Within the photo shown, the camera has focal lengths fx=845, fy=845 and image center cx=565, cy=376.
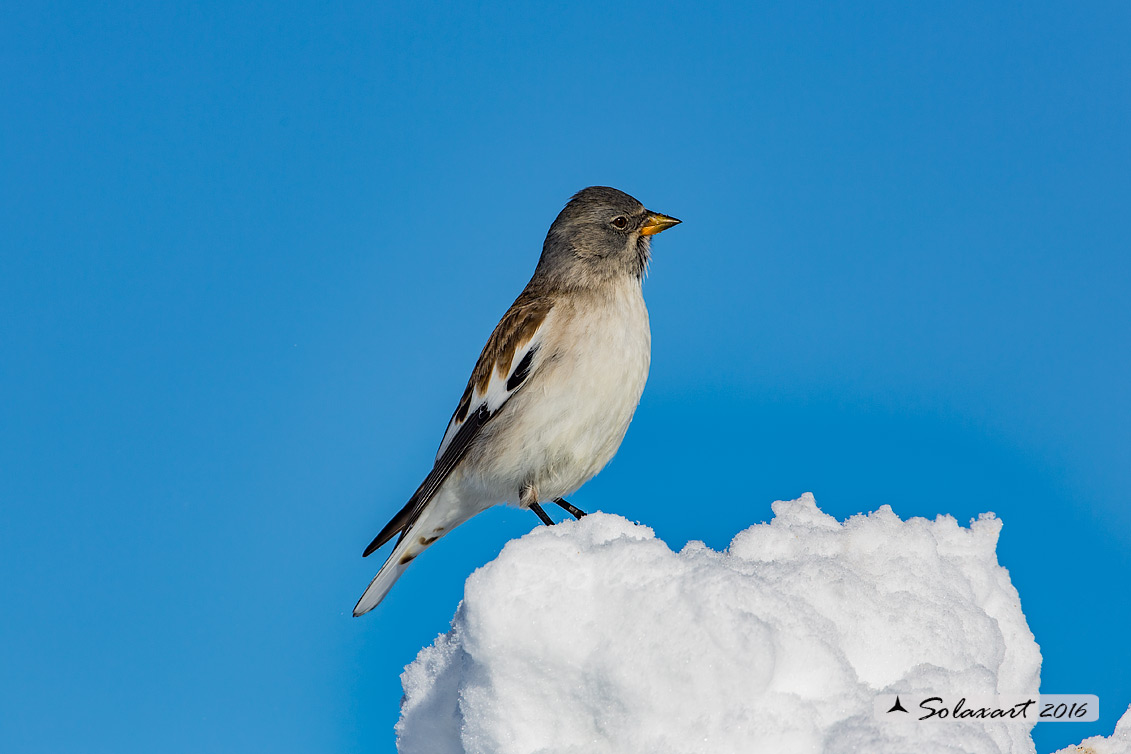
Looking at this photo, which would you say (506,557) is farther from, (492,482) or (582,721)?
(492,482)

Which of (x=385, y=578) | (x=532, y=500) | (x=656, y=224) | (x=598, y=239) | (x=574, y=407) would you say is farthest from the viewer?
(x=656, y=224)

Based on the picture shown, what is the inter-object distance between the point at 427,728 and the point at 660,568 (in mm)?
1098

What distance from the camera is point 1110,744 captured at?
2604mm

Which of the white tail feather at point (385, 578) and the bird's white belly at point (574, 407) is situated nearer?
the bird's white belly at point (574, 407)

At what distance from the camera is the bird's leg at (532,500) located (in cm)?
345

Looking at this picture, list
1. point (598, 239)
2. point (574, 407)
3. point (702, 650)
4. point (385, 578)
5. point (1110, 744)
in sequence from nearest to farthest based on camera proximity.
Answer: point (702, 650)
point (1110, 744)
point (574, 407)
point (385, 578)
point (598, 239)

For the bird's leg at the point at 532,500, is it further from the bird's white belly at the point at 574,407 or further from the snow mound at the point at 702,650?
the snow mound at the point at 702,650

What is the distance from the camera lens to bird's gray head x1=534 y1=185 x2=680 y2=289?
3.67m

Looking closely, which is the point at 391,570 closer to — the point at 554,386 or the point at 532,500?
the point at 532,500

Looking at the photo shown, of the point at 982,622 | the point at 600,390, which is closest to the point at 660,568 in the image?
the point at 982,622

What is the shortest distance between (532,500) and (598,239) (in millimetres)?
1173

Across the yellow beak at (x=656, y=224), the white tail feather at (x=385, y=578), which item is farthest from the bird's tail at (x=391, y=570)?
the yellow beak at (x=656, y=224)

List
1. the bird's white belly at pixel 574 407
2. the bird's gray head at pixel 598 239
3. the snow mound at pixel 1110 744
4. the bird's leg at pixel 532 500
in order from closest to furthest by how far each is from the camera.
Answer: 1. the snow mound at pixel 1110 744
2. the bird's white belly at pixel 574 407
3. the bird's leg at pixel 532 500
4. the bird's gray head at pixel 598 239

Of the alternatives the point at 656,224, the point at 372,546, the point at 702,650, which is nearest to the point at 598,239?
the point at 656,224
